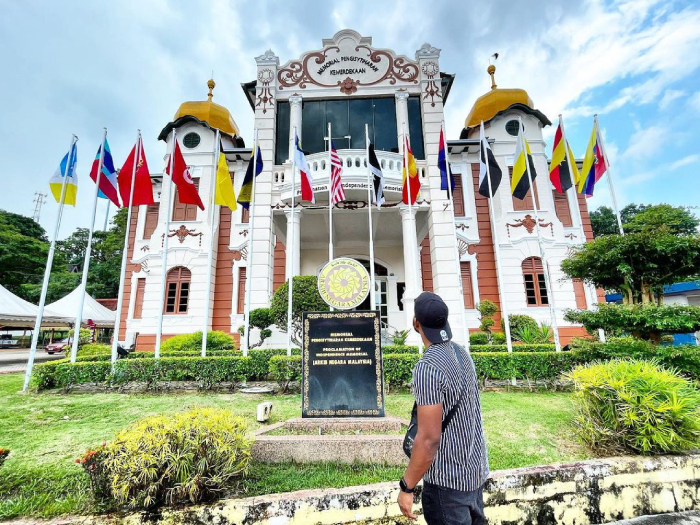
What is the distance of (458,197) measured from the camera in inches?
603

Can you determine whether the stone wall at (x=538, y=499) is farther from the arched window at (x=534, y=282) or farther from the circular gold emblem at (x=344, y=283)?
the arched window at (x=534, y=282)

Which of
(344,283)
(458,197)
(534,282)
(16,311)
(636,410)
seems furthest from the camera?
(16,311)

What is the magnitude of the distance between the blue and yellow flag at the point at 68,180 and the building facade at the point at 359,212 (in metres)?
3.63

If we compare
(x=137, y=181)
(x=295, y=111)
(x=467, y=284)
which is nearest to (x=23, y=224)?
(x=137, y=181)

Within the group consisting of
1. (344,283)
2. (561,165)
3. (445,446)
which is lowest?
(445,446)

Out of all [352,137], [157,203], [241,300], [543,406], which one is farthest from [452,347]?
[157,203]

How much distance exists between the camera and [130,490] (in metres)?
2.64

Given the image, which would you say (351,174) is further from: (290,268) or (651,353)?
(651,353)

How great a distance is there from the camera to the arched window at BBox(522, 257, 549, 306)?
1384 cm

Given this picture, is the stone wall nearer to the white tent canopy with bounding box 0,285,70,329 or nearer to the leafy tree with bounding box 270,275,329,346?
the leafy tree with bounding box 270,275,329,346

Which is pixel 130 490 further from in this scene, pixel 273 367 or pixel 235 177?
pixel 235 177

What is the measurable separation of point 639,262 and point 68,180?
13844 millimetres

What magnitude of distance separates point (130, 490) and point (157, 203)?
52.0 feet

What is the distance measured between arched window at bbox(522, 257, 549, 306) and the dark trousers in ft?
45.5
